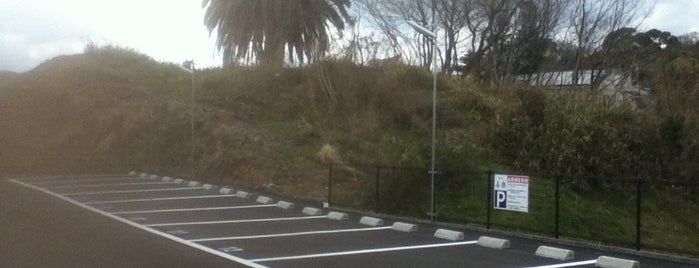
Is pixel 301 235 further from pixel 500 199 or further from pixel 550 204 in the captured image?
pixel 550 204

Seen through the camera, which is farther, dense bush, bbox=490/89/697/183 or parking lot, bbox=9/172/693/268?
dense bush, bbox=490/89/697/183

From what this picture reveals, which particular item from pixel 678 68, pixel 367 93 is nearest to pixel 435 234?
pixel 367 93

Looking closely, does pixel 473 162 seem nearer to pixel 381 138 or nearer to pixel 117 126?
pixel 381 138

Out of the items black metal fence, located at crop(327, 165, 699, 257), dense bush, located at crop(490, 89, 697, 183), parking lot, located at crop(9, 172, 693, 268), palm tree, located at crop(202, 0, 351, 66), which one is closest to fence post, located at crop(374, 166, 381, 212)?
black metal fence, located at crop(327, 165, 699, 257)

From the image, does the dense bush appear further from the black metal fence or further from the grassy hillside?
the black metal fence

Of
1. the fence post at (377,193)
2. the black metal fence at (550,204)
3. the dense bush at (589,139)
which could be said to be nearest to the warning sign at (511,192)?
the black metal fence at (550,204)

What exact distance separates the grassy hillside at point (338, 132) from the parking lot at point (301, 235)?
11.0ft

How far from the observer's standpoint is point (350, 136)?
111 feet

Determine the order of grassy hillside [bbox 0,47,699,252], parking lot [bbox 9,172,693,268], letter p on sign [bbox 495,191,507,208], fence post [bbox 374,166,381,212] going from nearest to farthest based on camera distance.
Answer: parking lot [bbox 9,172,693,268] < letter p on sign [bbox 495,191,507,208] < fence post [bbox 374,166,381,212] < grassy hillside [bbox 0,47,699,252]

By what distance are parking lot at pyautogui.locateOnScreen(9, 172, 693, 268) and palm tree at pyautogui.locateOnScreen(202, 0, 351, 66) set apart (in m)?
14.8

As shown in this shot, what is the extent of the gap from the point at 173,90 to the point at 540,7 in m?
19.8

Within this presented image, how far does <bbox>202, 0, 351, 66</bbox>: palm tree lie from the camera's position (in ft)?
131

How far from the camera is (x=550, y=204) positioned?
80.8ft

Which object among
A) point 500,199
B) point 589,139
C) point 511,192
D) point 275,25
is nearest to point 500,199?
point 500,199
